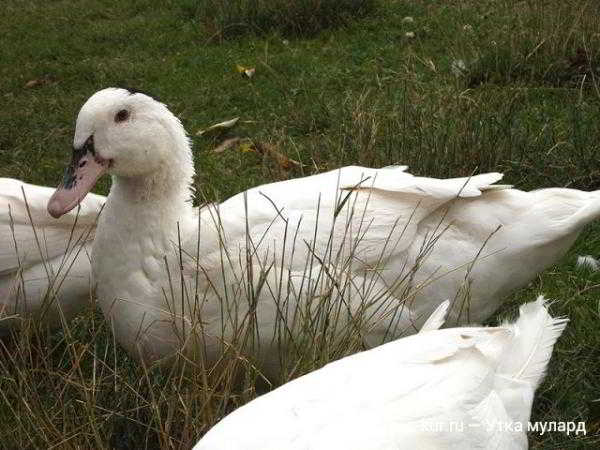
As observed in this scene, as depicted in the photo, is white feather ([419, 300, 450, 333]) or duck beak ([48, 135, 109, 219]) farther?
duck beak ([48, 135, 109, 219])

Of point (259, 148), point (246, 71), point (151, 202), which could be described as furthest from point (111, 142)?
point (246, 71)

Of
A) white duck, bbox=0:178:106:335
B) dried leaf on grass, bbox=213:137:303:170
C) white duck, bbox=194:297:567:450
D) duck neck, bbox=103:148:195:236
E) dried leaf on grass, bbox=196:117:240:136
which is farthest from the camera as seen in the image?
dried leaf on grass, bbox=196:117:240:136

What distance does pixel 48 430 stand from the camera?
2.55 metres

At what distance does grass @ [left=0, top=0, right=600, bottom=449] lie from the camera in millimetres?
2797

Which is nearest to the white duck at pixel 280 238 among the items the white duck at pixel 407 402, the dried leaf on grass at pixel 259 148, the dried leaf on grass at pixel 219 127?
the white duck at pixel 407 402

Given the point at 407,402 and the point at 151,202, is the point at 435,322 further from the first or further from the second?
the point at 151,202

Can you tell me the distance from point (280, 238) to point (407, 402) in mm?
1387

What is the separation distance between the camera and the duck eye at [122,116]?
321cm

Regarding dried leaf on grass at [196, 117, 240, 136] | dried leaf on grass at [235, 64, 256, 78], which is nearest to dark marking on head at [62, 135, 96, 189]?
dried leaf on grass at [196, 117, 240, 136]

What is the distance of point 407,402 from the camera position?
192 centimetres

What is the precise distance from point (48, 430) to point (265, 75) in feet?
15.1

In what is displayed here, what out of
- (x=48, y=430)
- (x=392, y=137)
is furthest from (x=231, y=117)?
(x=48, y=430)

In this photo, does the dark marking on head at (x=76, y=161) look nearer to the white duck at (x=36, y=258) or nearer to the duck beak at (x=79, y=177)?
the duck beak at (x=79, y=177)

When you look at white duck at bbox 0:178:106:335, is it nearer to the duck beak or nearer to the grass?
the grass
